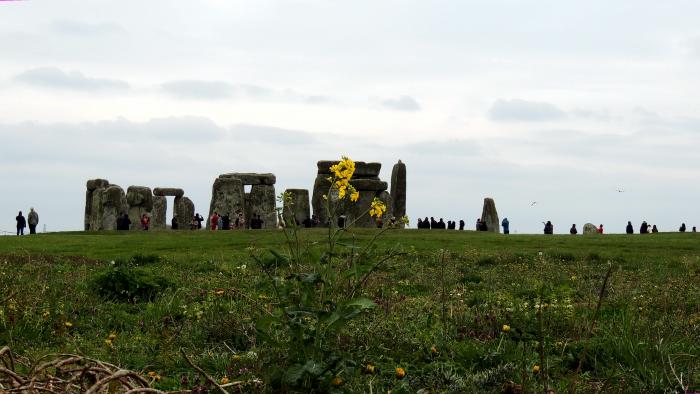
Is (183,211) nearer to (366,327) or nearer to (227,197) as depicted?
(227,197)

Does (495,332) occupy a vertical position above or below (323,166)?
below

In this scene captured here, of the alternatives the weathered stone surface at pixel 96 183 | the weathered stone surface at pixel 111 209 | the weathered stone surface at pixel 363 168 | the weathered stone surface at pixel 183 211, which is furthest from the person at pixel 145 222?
the weathered stone surface at pixel 363 168

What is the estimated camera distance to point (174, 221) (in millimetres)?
60469

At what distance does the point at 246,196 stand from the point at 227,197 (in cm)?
445

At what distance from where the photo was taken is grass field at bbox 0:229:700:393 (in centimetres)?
617

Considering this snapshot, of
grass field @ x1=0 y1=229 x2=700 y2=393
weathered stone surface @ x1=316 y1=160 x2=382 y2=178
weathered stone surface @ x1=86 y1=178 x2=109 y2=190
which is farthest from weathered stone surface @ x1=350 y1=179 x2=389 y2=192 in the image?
grass field @ x1=0 y1=229 x2=700 y2=393

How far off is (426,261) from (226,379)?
1333 cm

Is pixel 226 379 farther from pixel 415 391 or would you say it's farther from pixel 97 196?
pixel 97 196

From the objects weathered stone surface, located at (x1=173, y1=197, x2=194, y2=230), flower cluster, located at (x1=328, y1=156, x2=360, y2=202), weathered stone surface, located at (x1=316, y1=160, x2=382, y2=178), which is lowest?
flower cluster, located at (x1=328, y1=156, x2=360, y2=202)

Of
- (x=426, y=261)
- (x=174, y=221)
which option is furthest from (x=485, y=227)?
(x=426, y=261)

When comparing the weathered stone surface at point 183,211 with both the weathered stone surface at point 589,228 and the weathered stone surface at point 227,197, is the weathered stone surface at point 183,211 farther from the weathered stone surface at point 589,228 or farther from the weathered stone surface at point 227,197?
the weathered stone surface at point 589,228

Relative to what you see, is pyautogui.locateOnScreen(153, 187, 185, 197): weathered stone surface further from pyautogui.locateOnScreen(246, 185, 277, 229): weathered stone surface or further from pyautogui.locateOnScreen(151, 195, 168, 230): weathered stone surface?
pyautogui.locateOnScreen(246, 185, 277, 229): weathered stone surface

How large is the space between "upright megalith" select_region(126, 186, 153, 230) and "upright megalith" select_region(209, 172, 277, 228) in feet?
16.4

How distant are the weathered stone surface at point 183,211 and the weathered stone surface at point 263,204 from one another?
7408mm
